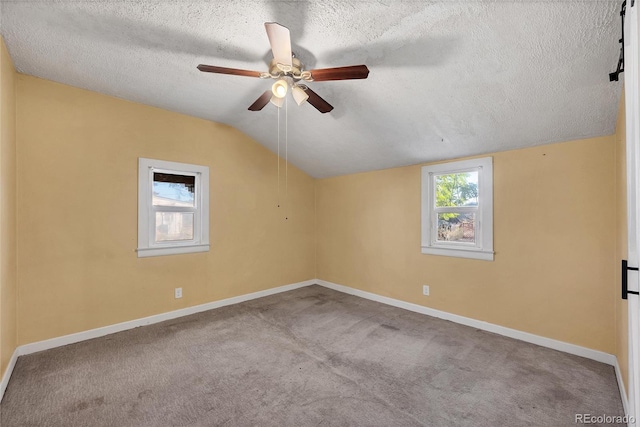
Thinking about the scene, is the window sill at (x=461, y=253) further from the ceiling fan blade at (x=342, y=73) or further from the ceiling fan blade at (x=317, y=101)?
the ceiling fan blade at (x=342, y=73)

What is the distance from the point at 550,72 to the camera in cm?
190

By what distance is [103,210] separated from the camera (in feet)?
9.59

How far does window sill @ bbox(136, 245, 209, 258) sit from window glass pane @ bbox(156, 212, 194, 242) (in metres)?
0.14

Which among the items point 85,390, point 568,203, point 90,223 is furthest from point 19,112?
point 568,203

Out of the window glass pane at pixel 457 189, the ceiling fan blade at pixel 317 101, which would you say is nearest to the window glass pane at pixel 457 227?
the window glass pane at pixel 457 189

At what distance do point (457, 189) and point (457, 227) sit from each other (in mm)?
480

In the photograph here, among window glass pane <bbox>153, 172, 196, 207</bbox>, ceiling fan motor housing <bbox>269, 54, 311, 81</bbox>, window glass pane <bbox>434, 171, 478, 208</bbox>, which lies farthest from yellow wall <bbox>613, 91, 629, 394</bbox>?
window glass pane <bbox>153, 172, 196, 207</bbox>

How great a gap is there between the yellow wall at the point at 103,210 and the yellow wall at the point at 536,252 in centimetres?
238

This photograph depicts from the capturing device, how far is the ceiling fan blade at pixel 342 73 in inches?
67.5

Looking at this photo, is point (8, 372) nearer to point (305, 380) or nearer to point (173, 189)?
point (173, 189)

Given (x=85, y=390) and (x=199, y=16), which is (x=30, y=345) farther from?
(x=199, y=16)

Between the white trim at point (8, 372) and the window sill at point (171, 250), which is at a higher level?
the window sill at point (171, 250)

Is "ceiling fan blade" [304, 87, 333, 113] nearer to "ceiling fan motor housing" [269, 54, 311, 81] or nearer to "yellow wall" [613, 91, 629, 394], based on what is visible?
"ceiling fan motor housing" [269, 54, 311, 81]

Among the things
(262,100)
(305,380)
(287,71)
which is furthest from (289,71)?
(305,380)
